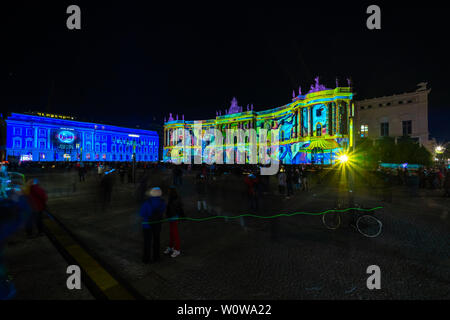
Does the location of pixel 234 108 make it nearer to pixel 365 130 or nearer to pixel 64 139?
pixel 365 130

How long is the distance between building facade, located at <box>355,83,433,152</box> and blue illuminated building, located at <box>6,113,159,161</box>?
2391 inches

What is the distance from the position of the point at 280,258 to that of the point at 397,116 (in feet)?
206

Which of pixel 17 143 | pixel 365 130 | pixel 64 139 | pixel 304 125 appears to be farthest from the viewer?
pixel 64 139

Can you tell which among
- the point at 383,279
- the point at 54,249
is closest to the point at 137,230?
the point at 54,249

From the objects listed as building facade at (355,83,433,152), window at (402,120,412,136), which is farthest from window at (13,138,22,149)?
window at (402,120,412,136)

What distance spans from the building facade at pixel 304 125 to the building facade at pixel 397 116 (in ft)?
30.1

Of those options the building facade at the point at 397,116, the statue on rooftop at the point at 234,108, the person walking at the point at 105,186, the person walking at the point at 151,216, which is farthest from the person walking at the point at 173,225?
the statue on rooftop at the point at 234,108

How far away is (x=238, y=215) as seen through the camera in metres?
8.72

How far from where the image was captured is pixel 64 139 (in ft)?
254

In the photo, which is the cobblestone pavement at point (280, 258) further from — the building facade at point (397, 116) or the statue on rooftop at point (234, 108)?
the statue on rooftop at point (234, 108)

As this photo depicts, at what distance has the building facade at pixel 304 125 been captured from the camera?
166 ft

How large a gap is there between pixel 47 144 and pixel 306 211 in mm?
90153

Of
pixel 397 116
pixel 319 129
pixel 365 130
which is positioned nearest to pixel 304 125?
pixel 319 129
